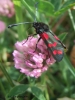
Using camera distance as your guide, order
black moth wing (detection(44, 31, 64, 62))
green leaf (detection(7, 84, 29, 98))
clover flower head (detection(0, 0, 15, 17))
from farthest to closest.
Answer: clover flower head (detection(0, 0, 15, 17)) < green leaf (detection(7, 84, 29, 98)) < black moth wing (detection(44, 31, 64, 62))

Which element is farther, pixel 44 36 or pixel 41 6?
pixel 41 6

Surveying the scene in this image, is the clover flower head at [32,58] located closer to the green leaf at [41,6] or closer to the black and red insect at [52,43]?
the black and red insect at [52,43]

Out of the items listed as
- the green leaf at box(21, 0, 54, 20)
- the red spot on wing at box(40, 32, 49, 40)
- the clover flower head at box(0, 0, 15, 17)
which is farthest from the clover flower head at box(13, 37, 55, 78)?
the clover flower head at box(0, 0, 15, 17)

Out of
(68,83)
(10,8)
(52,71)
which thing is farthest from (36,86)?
(10,8)

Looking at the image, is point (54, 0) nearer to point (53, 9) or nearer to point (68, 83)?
point (53, 9)

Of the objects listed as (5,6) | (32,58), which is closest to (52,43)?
(32,58)

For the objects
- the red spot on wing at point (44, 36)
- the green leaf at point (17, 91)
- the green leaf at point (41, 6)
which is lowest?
the green leaf at point (17, 91)

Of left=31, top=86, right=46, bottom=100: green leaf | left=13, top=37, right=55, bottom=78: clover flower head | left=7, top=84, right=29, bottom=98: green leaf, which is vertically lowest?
left=31, top=86, right=46, bottom=100: green leaf

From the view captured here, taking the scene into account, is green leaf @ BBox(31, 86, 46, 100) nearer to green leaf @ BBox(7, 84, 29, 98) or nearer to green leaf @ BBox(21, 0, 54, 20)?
green leaf @ BBox(7, 84, 29, 98)

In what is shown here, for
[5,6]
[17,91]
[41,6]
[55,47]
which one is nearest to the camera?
[55,47]

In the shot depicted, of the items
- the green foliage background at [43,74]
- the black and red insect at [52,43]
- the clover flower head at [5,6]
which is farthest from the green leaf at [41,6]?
the clover flower head at [5,6]

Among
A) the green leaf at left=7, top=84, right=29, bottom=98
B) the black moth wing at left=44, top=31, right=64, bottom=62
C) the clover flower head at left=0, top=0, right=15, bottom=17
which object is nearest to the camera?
the black moth wing at left=44, top=31, right=64, bottom=62

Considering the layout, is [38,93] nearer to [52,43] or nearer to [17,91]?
[17,91]
